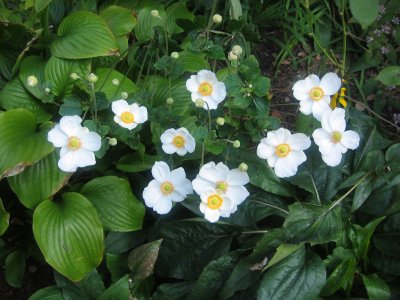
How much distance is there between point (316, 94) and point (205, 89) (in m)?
0.30

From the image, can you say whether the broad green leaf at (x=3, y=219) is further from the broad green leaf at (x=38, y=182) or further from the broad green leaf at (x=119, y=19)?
the broad green leaf at (x=119, y=19)

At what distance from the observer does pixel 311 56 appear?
2.40 meters

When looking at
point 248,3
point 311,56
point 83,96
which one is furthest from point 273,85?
point 83,96

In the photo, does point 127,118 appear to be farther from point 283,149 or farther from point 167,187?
point 283,149

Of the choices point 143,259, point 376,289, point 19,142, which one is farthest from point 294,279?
point 19,142

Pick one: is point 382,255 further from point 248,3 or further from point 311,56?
point 248,3

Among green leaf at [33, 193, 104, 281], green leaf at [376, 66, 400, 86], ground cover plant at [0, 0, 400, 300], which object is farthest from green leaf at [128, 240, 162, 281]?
green leaf at [376, 66, 400, 86]

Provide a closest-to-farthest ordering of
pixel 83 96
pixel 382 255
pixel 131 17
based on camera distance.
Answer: pixel 83 96 → pixel 382 255 → pixel 131 17

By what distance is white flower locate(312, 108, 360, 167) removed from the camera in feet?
4.62

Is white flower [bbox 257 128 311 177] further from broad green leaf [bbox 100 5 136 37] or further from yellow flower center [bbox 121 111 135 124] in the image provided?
broad green leaf [bbox 100 5 136 37]

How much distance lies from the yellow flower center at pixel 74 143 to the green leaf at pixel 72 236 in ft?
0.94

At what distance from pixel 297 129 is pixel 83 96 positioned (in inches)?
28.1

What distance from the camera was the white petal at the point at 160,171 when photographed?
1457 mm

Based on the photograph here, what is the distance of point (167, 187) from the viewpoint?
1.47 m
